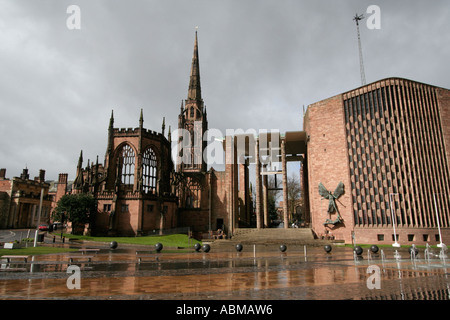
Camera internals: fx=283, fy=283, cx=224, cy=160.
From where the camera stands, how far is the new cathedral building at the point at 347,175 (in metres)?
32.4

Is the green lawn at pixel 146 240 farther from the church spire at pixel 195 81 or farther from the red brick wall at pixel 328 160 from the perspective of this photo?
the church spire at pixel 195 81

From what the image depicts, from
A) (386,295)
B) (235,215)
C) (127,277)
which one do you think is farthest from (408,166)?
(127,277)

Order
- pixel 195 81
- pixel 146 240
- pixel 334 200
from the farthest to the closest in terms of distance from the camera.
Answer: pixel 195 81
pixel 334 200
pixel 146 240

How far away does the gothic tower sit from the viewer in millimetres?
68750

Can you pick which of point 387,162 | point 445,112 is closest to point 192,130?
point 387,162

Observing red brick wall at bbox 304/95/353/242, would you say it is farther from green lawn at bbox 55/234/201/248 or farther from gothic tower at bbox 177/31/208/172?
gothic tower at bbox 177/31/208/172

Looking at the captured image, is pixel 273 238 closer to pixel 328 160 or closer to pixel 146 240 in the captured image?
pixel 328 160

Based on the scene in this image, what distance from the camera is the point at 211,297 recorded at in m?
6.77

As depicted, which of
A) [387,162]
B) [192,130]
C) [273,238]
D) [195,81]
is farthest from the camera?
[195,81]

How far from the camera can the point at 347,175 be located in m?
35.8

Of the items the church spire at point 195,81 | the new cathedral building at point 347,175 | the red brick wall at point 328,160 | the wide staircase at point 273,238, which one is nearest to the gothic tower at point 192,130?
the church spire at point 195,81

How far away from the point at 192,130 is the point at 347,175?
44.8 metres
